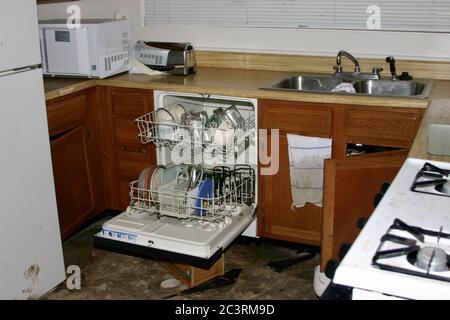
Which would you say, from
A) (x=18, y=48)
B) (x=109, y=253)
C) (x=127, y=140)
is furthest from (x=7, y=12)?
(x=109, y=253)

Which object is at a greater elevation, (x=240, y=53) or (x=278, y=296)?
(x=240, y=53)

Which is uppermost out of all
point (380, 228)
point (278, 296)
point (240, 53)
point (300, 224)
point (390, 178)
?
point (240, 53)

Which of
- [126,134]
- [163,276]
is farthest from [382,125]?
[126,134]

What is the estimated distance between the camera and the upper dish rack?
2.63 meters

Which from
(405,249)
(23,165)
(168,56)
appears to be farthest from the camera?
(168,56)

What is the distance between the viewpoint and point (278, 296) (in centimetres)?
254

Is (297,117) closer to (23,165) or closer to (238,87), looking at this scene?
(238,87)

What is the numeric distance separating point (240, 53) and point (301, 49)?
0.37 meters

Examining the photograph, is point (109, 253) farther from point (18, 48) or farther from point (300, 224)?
point (18, 48)

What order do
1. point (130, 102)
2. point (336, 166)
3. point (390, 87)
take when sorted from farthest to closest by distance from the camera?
1. point (130, 102)
2. point (390, 87)
3. point (336, 166)

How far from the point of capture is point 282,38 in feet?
10.7

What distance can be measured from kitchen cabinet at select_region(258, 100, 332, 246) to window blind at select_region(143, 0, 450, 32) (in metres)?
0.74

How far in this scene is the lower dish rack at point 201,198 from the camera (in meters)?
2.49

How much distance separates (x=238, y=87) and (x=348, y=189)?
3.09 feet
